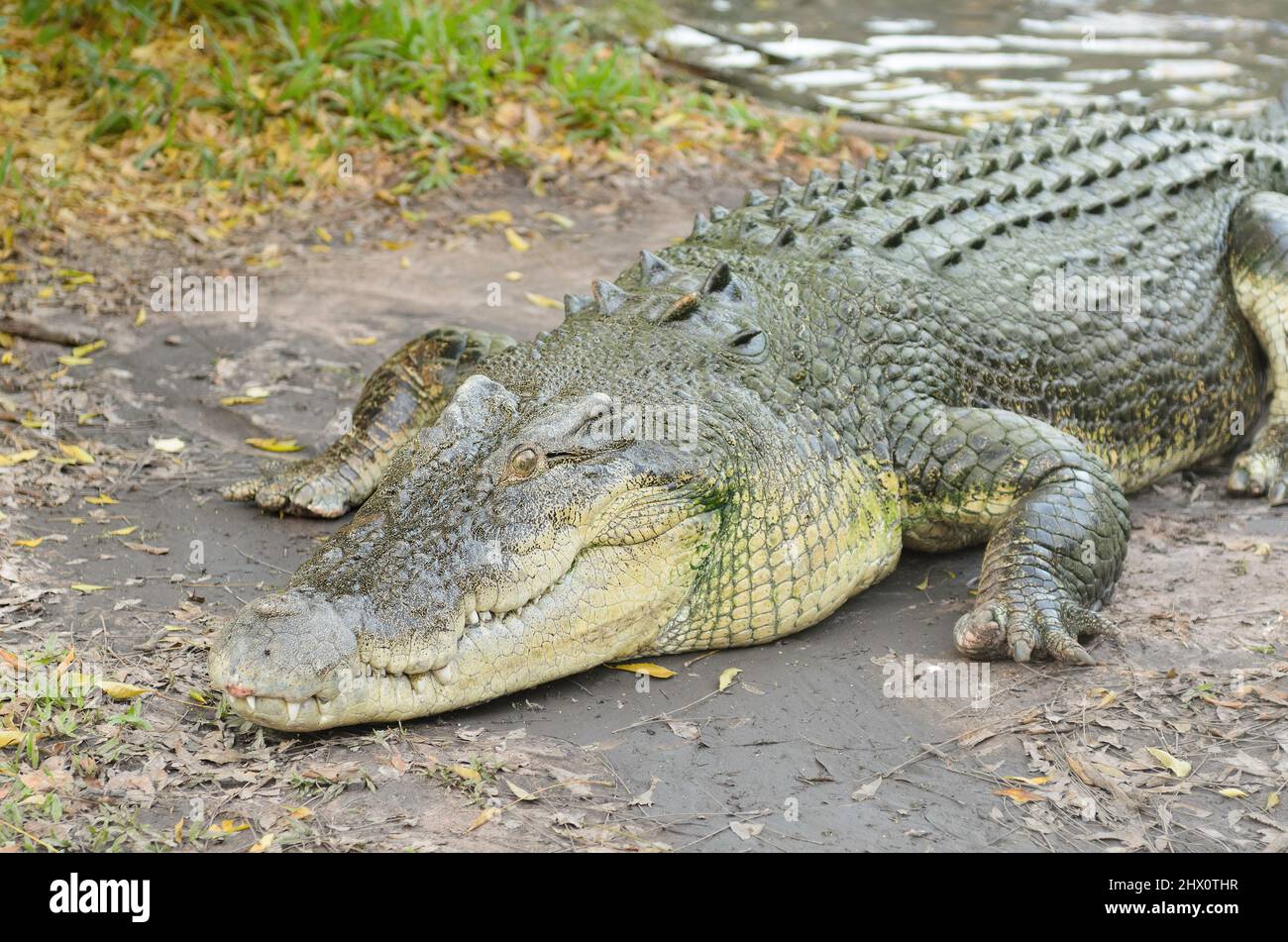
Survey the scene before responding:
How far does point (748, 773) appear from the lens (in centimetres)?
428

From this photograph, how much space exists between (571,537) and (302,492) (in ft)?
6.81

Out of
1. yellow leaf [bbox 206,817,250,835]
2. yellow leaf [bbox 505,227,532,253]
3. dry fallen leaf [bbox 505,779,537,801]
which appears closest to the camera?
yellow leaf [bbox 206,817,250,835]

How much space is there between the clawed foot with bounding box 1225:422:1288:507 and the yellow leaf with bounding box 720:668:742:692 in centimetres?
294

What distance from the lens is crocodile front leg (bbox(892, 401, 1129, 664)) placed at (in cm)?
491

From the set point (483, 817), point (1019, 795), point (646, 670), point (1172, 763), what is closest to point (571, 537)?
point (646, 670)

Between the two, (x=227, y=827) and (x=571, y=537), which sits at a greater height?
(x=571, y=537)

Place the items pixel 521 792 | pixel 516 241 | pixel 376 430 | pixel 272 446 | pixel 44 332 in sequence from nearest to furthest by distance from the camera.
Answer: pixel 521 792, pixel 376 430, pixel 272 446, pixel 44 332, pixel 516 241

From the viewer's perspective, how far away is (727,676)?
485 cm

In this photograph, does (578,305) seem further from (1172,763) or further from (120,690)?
(1172,763)

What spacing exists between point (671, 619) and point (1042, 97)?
8.97 metres

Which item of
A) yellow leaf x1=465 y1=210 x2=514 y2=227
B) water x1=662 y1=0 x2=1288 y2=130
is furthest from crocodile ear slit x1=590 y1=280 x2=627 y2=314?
water x1=662 y1=0 x2=1288 y2=130

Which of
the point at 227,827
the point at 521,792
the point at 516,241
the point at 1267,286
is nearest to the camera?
the point at 227,827

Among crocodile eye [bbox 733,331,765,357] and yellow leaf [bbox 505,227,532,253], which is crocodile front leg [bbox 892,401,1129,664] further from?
yellow leaf [bbox 505,227,532,253]

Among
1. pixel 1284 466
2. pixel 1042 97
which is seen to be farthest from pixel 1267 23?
pixel 1284 466
